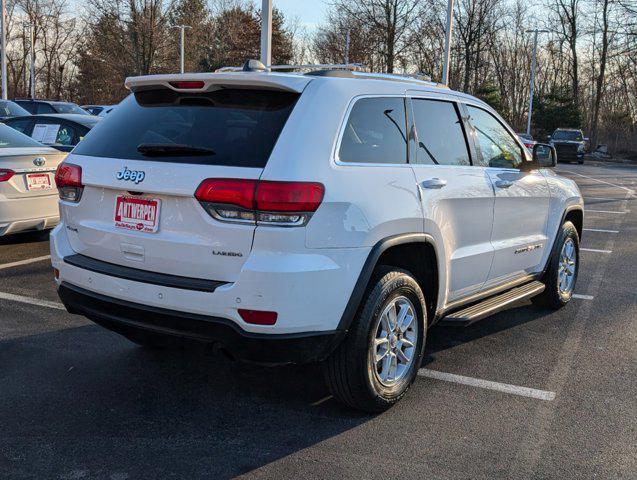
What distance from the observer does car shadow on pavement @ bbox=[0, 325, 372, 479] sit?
325 cm

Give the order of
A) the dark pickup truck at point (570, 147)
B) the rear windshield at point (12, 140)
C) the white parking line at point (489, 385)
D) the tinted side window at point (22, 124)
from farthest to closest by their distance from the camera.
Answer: the dark pickup truck at point (570, 147) < the tinted side window at point (22, 124) < the rear windshield at point (12, 140) < the white parking line at point (489, 385)

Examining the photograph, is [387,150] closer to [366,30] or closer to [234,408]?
[234,408]

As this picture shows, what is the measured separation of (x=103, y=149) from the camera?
3.86 metres

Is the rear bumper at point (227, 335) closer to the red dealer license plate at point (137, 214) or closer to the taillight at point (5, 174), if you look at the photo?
the red dealer license plate at point (137, 214)

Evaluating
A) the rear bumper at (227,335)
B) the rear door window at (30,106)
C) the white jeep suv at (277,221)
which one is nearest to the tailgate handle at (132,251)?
the white jeep suv at (277,221)

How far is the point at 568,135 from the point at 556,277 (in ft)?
109

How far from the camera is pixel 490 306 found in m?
4.83

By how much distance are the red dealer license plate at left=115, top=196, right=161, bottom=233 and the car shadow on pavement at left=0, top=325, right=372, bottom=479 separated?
2.35ft

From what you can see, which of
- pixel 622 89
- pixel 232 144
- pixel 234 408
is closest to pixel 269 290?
pixel 232 144

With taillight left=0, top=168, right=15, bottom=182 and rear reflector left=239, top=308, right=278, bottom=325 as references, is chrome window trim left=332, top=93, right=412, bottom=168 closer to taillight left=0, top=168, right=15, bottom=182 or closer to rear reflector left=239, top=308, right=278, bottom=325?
rear reflector left=239, top=308, right=278, bottom=325

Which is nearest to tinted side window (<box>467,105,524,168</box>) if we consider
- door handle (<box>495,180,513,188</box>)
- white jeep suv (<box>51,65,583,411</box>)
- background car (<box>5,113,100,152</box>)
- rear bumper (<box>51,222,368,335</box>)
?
door handle (<box>495,180,513,188</box>)

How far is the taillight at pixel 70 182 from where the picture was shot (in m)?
3.86

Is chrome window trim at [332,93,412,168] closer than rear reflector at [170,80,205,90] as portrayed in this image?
Yes

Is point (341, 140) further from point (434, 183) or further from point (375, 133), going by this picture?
point (434, 183)
